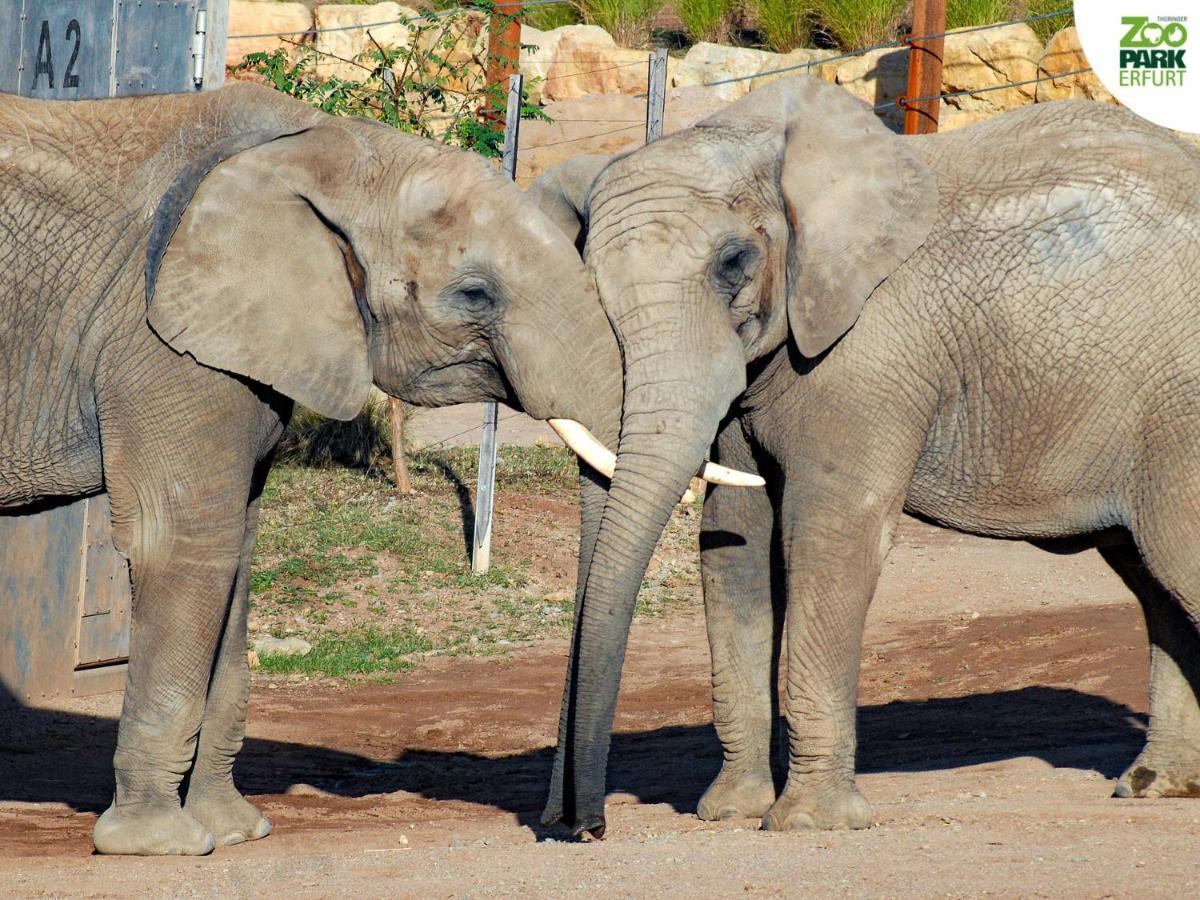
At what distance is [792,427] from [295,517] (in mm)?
8265

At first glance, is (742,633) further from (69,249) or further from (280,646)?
(280,646)

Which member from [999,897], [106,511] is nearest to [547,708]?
[106,511]

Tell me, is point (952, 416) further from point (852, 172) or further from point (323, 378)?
point (323, 378)

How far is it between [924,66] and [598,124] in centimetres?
625

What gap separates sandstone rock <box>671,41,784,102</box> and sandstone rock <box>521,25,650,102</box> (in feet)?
1.80

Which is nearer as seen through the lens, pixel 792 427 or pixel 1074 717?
pixel 792 427

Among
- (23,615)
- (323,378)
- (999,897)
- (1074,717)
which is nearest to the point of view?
(999,897)

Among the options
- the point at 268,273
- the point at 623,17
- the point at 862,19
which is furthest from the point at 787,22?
the point at 268,273

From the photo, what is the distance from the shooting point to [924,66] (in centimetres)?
1667

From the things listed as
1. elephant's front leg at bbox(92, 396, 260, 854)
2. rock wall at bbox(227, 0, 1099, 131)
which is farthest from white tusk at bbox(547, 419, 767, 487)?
rock wall at bbox(227, 0, 1099, 131)

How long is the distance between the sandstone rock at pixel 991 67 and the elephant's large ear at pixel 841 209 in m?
14.7

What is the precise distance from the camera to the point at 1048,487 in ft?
22.1

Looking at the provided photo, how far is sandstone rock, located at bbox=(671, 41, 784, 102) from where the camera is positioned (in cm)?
2305

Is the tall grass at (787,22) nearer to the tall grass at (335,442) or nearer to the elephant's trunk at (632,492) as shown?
the tall grass at (335,442)
